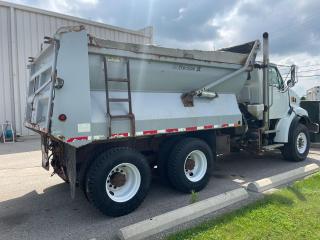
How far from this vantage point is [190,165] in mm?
5871

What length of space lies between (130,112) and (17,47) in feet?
40.9

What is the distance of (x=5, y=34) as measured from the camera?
48.6ft

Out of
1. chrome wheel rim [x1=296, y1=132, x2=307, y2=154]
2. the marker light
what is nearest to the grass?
the marker light

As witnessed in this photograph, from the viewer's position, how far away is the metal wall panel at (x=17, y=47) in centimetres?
1481

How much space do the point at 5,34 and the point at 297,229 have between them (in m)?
14.9

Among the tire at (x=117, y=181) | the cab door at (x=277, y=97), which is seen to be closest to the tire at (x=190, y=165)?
the tire at (x=117, y=181)

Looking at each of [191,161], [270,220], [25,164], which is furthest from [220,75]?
[25,164]

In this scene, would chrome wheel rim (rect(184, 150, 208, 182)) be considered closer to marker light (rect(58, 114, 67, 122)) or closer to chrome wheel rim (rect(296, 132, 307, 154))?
marker light (rect(58, 114, 67, 122))

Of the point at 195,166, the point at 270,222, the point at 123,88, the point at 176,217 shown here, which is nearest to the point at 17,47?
the point at 123,88

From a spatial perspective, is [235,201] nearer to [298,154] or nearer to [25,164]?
[298,154]

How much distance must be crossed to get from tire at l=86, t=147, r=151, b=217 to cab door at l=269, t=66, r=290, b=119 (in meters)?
4.26

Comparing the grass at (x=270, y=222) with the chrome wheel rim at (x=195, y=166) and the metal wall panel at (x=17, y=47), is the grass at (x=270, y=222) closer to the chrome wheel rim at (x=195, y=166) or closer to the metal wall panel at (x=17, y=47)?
the chrome wheel rim at (x=195, y=166)

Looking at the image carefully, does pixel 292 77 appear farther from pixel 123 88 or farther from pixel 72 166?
pixel 72 166

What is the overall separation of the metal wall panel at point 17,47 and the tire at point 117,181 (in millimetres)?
11790
